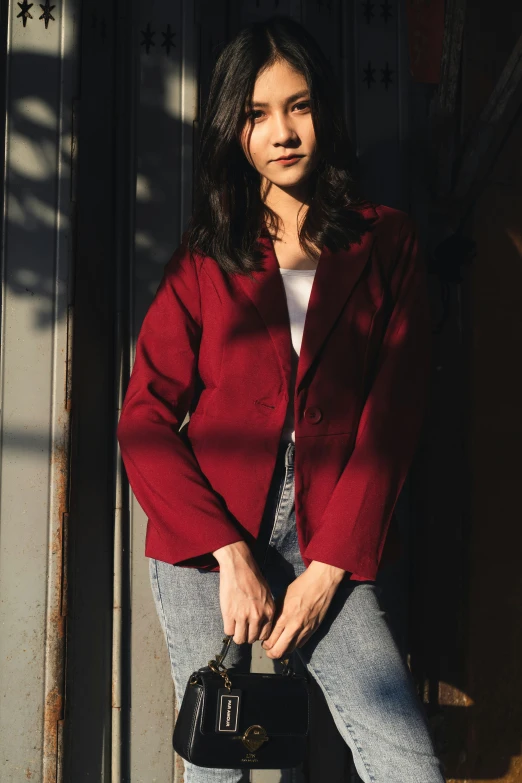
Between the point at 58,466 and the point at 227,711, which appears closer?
the point at 227,711

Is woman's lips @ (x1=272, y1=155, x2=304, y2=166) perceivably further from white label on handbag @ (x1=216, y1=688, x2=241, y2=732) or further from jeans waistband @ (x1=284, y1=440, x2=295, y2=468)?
A: white label on handbag @ (x1=216, y1=688, x2=241, y2=732)

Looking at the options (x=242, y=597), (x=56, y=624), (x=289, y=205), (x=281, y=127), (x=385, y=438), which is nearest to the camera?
(x=242, y=597)

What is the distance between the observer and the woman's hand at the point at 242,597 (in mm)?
2020

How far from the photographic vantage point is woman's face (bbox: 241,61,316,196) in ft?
7.42

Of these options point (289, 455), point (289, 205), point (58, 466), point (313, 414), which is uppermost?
point (289, 205)

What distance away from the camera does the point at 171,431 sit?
2197 mm

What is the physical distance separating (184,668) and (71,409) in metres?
1.07

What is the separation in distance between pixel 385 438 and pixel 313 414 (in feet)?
0.61

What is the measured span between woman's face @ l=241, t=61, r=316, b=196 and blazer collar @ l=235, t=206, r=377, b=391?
23 centimetres

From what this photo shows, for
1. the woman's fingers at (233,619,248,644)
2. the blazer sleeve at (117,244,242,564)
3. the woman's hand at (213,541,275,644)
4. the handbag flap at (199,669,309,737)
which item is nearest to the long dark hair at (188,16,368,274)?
the blazer sleeve at (117,244,242,564)

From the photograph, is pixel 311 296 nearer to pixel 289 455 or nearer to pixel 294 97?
pixel 289 455

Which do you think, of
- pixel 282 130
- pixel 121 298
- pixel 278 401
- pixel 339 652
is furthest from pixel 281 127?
pixel 339 652

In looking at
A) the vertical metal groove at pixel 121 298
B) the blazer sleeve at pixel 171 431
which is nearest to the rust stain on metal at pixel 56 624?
the vertical metal groove at pixel 121 298

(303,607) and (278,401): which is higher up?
(278,401)
